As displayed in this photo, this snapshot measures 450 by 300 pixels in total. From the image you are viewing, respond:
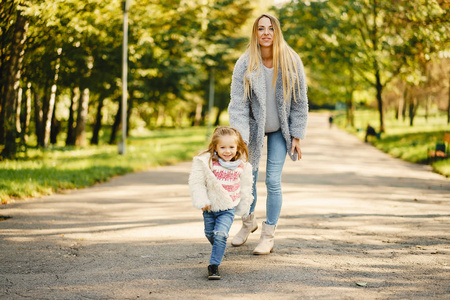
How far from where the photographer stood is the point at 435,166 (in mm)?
12406

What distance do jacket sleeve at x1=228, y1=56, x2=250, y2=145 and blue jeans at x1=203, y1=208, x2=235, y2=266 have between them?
79 cm

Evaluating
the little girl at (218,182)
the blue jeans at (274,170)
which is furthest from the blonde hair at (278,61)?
the little girl at (218,182)

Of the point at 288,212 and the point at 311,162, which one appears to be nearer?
the point at 288,212

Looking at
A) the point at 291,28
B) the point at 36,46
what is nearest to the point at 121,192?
the point at 36,46

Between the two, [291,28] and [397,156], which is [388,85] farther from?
[397,156]

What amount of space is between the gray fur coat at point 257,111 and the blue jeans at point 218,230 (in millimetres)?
791

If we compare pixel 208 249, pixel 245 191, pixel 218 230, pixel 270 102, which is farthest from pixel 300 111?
pixel 208 249

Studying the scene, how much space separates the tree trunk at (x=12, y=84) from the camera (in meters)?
12.1

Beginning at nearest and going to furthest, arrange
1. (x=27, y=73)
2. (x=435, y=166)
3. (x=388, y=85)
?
(x=435, y=166) → (x=27, y=73) → (x=388, y=85)

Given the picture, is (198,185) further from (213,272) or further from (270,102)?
(270,102)

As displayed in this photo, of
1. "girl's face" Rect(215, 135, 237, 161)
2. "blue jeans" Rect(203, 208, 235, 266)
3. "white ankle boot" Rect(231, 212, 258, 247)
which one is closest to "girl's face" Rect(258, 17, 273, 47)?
"girl's face" Rect(215, 135, 237, 161)

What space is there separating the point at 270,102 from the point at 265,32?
63 cm

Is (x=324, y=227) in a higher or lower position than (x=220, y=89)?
lower

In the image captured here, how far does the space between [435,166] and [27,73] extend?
36.7 feet
